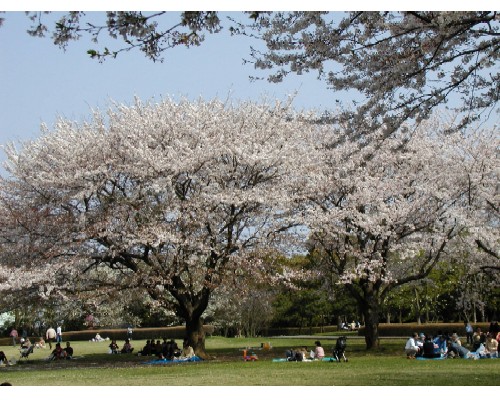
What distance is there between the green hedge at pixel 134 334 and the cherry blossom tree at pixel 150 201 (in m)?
9.79

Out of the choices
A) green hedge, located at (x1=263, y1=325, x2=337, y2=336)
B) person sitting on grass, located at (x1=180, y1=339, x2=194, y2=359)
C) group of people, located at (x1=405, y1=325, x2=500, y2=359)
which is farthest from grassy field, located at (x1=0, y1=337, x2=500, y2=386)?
green hedge, located at (x1=263, y1=325, x2=337, y2=336)

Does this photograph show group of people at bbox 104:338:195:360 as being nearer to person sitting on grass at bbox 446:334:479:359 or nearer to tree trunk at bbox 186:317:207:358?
tree trunk at bbox 186:317:207:358

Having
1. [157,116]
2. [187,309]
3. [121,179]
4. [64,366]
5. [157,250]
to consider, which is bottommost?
[64,366]

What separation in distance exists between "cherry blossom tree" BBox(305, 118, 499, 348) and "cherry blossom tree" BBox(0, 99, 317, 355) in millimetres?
947

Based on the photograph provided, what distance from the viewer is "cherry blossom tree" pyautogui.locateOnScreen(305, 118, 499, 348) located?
51.6ft

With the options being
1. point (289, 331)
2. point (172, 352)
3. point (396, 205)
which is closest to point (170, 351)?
point (172, 352)

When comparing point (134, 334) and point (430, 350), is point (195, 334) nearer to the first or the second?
point (430, 350)

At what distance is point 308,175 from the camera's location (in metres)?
16.2

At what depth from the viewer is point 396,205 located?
16.0 m

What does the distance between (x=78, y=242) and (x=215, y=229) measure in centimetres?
287

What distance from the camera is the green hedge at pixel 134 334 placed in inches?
1010

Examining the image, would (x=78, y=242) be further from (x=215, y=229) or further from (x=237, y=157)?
(x=237, y=157)

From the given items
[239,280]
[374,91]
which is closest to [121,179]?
[239,280]

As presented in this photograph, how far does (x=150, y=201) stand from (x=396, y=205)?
548cm
